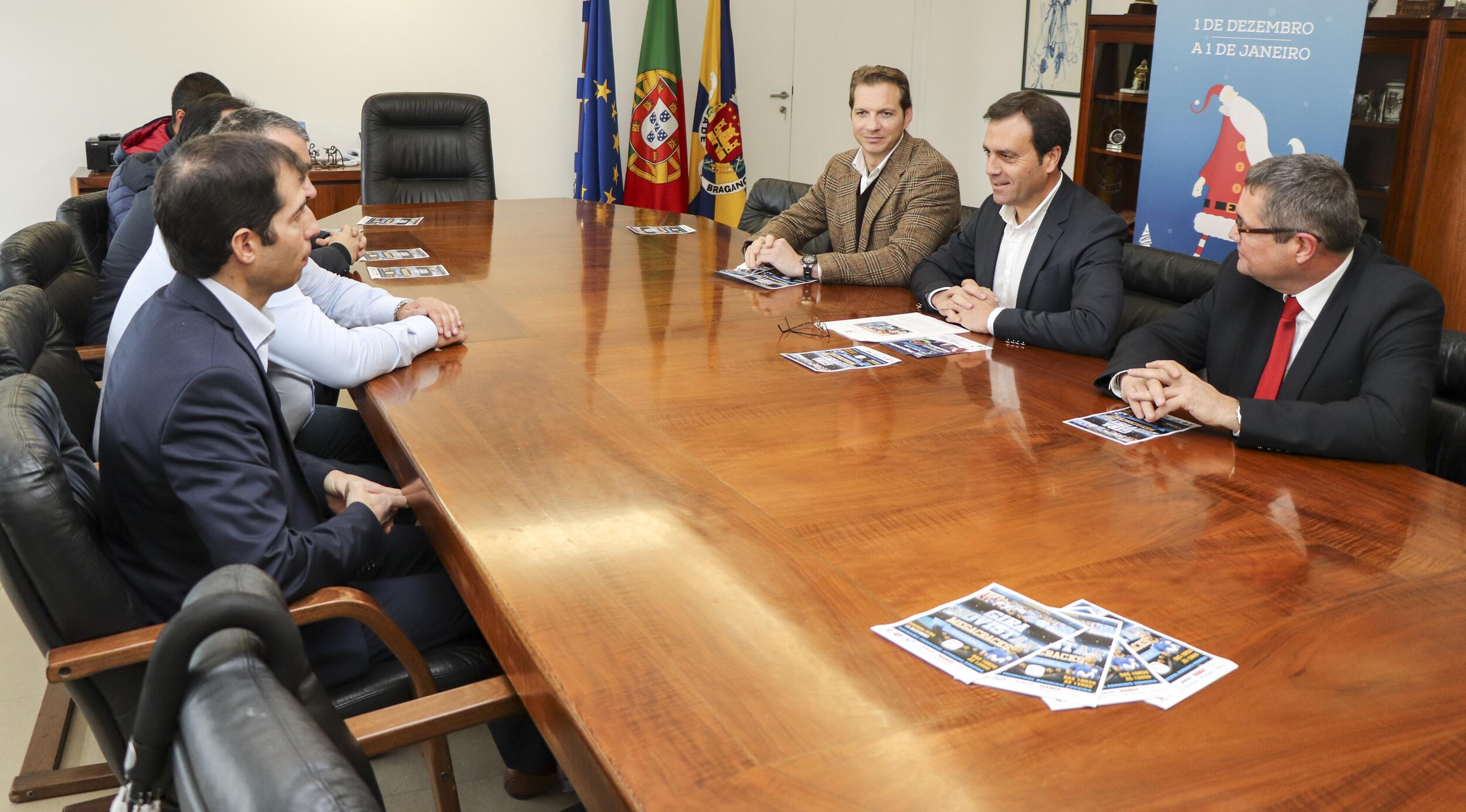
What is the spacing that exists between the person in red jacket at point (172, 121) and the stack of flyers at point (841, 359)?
2.64 m

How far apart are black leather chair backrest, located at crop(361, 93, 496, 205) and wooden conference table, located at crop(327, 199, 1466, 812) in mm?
3044

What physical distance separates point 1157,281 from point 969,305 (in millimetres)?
584

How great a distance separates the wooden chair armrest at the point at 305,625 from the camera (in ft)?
4.78

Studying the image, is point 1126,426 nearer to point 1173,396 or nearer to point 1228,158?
point 1173,396

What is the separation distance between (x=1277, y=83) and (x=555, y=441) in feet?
11.6

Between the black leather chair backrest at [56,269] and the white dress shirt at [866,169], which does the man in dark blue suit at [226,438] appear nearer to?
the black leather chair backrest at [56,269]

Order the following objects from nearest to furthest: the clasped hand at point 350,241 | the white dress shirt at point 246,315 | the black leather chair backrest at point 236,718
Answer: the black leather chair backrest at point 236,718, the white dress shirt at point 246,315, the clasped hand at point 350,241

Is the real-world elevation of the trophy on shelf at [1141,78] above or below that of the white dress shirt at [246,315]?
above

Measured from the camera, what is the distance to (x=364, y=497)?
200 cm

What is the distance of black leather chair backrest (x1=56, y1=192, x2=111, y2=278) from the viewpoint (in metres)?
3.70

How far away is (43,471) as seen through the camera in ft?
4.80

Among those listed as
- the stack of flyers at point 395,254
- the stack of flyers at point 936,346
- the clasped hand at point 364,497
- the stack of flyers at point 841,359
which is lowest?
the clasped hand at point 364,497

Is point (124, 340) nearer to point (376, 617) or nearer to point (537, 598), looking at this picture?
point (376, 617)

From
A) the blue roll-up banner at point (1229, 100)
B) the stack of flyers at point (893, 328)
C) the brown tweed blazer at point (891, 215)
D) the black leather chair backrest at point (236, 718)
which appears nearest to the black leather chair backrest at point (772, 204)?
the brown tweed blazer at point (891, 215)
